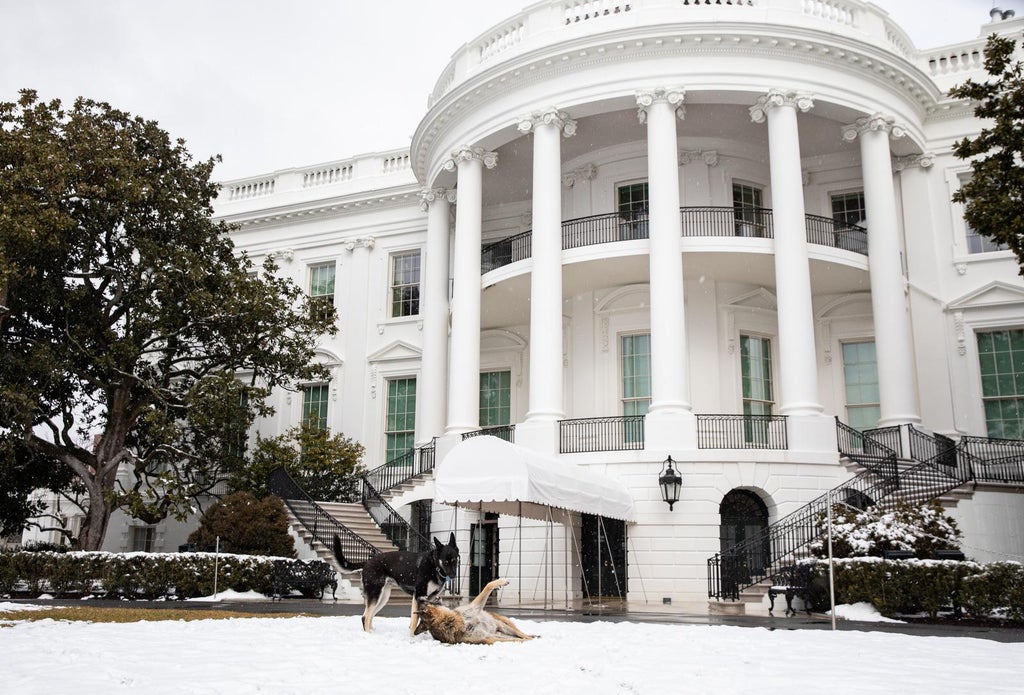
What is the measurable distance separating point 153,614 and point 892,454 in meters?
13.9

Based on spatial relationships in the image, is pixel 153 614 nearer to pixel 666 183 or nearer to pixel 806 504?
pixel 806 504

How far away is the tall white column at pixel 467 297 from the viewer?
2228cm

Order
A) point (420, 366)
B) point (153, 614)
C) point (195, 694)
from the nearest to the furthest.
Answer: point (195, 694)
point (153, 614)
point (420, 366)

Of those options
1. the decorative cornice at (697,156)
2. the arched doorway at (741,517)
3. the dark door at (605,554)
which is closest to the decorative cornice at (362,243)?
the decorative cornice at (697,156)

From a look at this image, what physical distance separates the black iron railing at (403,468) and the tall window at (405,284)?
4.98 metres

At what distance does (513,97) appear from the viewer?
22.5 meters

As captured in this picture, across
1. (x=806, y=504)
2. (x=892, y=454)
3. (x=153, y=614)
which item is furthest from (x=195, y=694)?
(x=892, y=454)

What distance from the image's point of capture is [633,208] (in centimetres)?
2406

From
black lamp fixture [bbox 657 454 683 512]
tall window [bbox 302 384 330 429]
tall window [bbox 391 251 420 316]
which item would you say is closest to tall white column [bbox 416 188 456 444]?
tall window [bbox 391 251 420 316]

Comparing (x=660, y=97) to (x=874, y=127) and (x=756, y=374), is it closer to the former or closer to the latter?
(x=874, y=127)

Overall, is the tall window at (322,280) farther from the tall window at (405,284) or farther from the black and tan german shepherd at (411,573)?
the black and tan german shepherd at (411,573)

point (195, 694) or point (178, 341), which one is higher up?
point (178, 341)

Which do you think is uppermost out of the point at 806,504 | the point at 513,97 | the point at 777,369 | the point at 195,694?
the point at 513,97

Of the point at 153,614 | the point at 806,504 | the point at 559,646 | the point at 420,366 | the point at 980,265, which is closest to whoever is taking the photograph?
the point at 559,646
